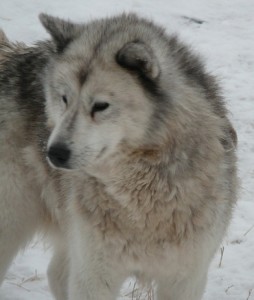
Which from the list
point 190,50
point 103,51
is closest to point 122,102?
point 103,51

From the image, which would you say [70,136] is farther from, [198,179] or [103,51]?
[198,179]

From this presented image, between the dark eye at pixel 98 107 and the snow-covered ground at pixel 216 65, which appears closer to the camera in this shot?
the dark eye at pixel 98 107

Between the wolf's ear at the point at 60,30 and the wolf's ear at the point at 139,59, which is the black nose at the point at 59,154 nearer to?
the wolf's ear at the point at 139,59

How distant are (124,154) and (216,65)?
514 cm

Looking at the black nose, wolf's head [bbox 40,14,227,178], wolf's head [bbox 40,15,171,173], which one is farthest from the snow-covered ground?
the black nose

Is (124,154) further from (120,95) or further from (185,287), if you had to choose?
(185,287)

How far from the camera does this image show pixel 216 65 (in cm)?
820

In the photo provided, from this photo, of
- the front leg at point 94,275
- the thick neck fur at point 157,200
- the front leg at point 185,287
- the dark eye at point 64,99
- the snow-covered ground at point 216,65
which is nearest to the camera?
the dark eye at point 64,99

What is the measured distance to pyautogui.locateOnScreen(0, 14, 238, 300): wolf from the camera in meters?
3.12

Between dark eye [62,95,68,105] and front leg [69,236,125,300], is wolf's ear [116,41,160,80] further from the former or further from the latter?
front leg [69,236,125,300]

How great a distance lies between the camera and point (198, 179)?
11.2 ft

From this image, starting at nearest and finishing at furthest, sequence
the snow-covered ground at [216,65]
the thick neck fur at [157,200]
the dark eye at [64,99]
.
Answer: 1. the dark eye at [64,99]
2. the thick neck fur at [157,200]
3. the snow-covered ground at [216,65]

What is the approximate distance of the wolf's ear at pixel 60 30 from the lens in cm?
345

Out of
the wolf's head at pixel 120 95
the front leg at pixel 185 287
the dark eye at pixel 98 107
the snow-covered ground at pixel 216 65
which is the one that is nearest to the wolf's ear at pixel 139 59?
the wolf's head at pixel 120 95
